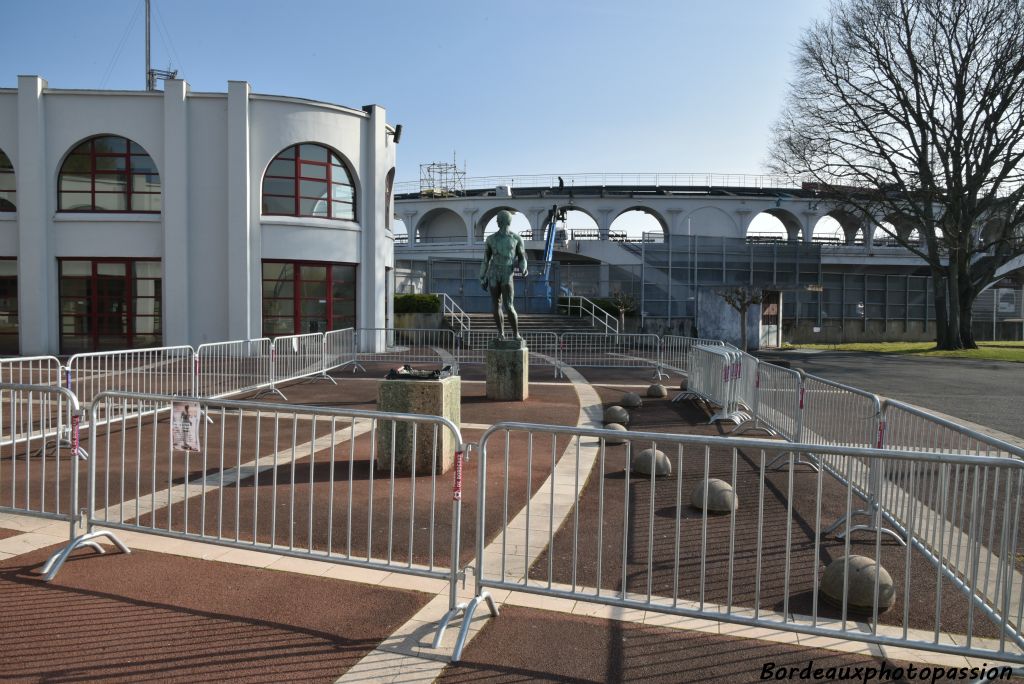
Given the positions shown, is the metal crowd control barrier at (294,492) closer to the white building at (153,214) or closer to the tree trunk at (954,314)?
the white building at (153,214)

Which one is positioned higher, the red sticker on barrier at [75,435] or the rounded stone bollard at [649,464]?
the red sticker on barrier at [75,435]

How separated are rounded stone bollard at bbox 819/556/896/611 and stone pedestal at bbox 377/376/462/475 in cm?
443

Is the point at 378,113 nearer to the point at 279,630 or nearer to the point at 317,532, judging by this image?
the point at 317,532

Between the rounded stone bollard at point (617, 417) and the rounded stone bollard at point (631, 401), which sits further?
the rounded stone bollard at point (631, 401)

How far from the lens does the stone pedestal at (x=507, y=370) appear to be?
1412 cm

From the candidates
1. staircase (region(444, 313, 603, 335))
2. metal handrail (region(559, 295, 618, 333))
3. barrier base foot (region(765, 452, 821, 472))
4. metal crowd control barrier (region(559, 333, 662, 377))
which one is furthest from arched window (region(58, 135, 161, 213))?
barrier base foot (region(765, 452, 821, 472))

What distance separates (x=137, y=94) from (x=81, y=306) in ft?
23.4

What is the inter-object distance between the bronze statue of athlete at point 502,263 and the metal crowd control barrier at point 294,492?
5.47 meters

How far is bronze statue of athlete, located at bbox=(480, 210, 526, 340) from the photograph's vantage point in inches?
583

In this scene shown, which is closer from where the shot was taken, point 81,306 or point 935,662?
point 935,662

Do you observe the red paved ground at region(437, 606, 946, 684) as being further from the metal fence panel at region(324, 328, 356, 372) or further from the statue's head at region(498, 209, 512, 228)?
the metal fence panel at region(324, 328, 356, 372)

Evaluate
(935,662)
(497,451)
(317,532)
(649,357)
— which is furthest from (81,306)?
(935,662)

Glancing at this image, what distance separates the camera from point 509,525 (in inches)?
248

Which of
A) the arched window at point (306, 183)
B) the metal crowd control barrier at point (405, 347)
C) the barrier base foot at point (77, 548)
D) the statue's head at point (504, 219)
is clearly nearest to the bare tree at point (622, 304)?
the metal crowd control barrier at point (405, 347)
